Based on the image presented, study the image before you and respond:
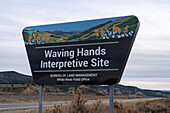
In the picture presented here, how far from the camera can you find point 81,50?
9.27 m

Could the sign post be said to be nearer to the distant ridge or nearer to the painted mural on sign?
the painted mural on sign

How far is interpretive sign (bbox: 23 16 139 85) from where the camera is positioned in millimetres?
8609

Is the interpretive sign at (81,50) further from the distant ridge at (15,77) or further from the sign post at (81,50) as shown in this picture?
the distant ridge at (15,77)

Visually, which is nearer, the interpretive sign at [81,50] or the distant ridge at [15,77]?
the interpretive sign at [81,50]

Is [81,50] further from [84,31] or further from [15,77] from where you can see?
[15,77]

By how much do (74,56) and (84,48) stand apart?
448mm

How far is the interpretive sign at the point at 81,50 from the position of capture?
8.61 metres

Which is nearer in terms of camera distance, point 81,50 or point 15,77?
point 81,50

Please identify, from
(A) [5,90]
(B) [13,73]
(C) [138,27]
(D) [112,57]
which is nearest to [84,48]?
(D) [112,57]

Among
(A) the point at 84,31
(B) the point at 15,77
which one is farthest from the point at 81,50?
(B) the point at 15,77

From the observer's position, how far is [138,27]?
337 inches

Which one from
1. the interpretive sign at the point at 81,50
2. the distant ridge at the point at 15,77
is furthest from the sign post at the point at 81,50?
the distant ridge at the point at 15,77

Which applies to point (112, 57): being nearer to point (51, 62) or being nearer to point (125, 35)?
point (125, 35)

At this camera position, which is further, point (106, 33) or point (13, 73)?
point (13, 73)
